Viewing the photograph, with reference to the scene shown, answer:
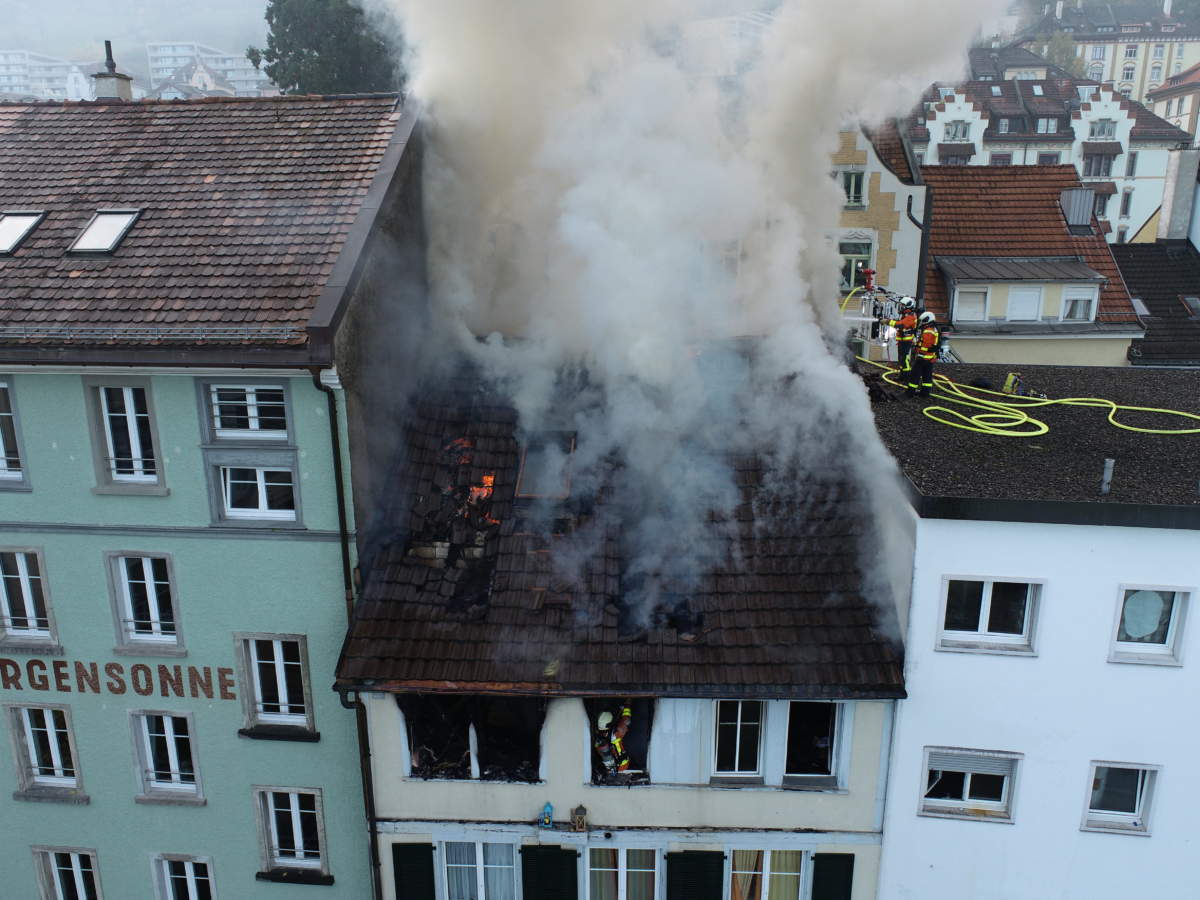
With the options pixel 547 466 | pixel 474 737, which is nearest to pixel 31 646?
pixel 474 737

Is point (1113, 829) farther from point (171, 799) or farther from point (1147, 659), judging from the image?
point (171, 799)

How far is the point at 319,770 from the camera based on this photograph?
11.9m

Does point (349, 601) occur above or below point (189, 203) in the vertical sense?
below

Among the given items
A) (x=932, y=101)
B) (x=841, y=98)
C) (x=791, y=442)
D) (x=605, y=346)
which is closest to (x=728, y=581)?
(x=791, y=442)

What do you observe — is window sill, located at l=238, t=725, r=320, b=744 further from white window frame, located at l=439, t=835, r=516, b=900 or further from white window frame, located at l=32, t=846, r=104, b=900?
white window frame, located at l=32, t=846, r=104, b=900

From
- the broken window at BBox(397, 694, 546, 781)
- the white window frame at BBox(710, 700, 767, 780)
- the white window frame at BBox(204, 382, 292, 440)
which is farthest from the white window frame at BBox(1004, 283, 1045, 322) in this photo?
the white window frame at BBox(204, 382, 292, 440)

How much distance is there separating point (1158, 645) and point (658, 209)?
8.42 m

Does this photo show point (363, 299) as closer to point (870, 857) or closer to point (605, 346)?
point (605, 346)

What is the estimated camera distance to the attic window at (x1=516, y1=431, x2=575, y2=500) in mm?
12106

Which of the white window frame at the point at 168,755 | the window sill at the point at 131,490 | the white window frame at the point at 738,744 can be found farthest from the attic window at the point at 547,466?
the white window frame at the point at 168,755

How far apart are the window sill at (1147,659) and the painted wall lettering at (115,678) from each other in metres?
11.2

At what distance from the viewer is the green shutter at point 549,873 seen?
37.7 ft

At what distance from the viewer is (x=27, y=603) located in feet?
39.6

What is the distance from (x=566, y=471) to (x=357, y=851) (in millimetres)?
6125
